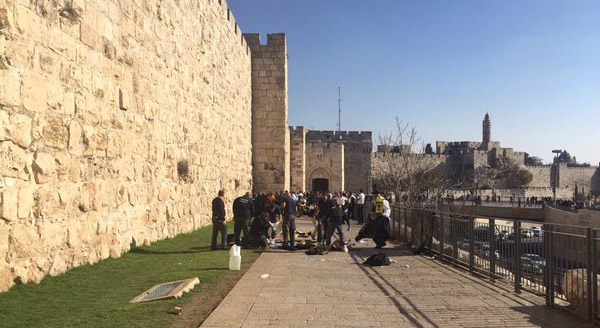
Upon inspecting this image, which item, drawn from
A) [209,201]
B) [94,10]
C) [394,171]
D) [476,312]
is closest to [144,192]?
[94,10]

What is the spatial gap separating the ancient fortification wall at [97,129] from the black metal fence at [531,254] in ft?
17.1

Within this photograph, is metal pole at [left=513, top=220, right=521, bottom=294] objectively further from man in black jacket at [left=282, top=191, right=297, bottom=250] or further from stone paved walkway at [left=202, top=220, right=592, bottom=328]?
man in black jacket at [left=282, top=191, right=297, bottom=250]

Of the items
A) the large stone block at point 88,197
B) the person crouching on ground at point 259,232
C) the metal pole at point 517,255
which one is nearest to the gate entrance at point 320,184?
the person crouching on ground at point 259,232

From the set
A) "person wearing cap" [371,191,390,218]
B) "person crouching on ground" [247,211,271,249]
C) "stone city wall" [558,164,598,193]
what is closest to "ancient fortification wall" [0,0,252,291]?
"person crouching on ground" [247,211,271,249]

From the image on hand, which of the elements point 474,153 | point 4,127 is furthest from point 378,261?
point 474,153

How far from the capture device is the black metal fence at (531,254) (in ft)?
17.1

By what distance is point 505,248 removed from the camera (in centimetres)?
718

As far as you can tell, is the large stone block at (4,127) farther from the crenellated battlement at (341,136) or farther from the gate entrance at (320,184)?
the crenellated battlement at (341,136)

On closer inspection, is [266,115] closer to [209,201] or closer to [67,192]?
[209,201]

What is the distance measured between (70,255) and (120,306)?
6.09ft

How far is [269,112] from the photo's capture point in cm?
2364

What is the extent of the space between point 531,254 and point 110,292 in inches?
187

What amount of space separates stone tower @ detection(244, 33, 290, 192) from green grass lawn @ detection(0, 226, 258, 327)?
1424cm

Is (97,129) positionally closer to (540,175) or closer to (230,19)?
(230,19)
